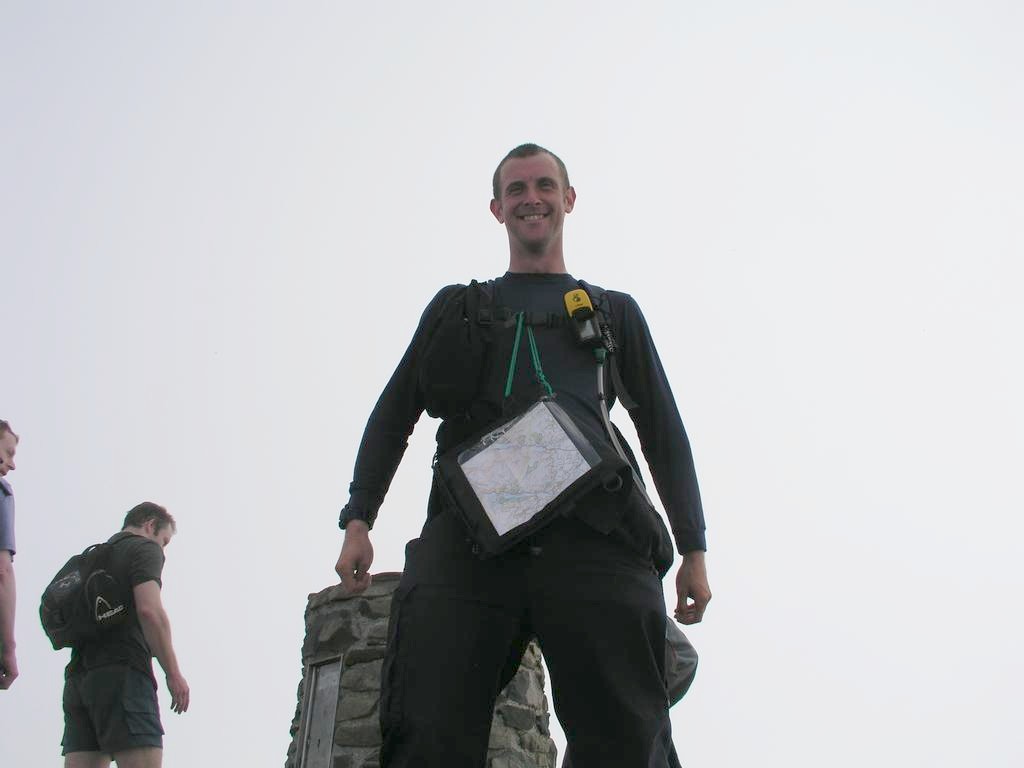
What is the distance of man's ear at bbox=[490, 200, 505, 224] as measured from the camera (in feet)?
11.1

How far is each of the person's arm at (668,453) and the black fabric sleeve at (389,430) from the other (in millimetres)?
543

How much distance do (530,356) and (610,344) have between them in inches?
9.1

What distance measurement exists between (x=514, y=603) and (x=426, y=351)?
0.75 meters

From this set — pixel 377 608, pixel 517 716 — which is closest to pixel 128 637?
pixel 377 608

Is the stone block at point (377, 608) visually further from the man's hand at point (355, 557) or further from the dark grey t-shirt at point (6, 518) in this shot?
the man's hand at point (355, 557)

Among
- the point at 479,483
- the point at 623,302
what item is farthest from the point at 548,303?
the point at 479,483

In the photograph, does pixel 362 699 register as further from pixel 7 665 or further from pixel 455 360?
pixel 455 360

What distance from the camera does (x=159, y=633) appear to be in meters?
5.01

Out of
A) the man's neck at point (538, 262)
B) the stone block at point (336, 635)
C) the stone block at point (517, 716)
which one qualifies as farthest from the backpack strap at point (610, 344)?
the stone block at point (336, 635)

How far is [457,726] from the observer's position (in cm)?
244

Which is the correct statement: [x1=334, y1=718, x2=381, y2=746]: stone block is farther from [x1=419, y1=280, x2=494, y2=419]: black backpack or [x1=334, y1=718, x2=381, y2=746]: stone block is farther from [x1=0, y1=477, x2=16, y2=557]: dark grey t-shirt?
[x1=419, y1=280, x2=494, y2=419]: black backpack

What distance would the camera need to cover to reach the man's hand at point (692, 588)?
2.85 meters

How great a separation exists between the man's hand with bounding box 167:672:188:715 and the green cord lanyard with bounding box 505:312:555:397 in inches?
120

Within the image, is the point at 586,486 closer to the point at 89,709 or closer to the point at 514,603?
the point at 514,603
